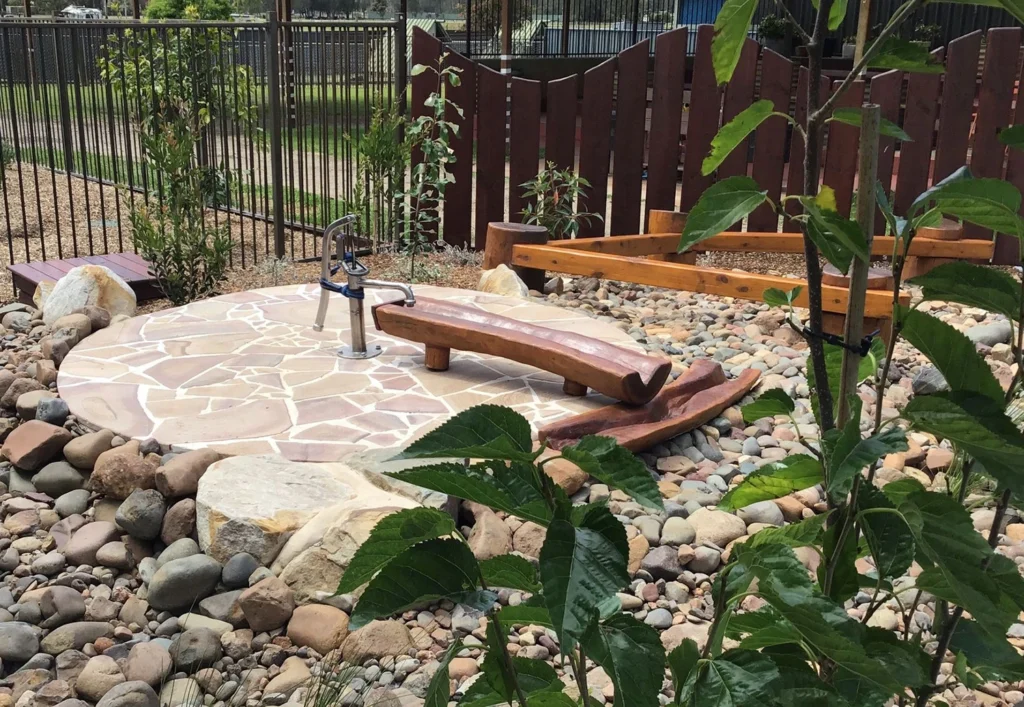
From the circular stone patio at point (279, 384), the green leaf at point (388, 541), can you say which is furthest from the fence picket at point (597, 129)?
the green leaf at point (388, 541)

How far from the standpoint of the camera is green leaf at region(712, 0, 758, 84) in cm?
101

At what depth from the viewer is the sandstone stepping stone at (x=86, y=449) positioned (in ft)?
13.1

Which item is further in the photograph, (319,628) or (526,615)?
(319,628)

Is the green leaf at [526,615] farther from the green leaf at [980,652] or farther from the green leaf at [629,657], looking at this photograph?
the green leaf at [980,652]

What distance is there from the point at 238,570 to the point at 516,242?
4028 mm

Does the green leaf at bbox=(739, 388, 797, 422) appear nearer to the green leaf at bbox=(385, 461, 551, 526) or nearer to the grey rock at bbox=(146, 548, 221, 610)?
the green leaf at bbox=(385, 461, 551, 526)

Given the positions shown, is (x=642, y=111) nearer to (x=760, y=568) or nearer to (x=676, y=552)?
(x=676, y=552)

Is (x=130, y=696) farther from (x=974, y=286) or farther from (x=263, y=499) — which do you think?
(x=974, y=286)

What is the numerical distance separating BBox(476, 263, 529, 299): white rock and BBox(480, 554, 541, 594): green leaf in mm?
5387

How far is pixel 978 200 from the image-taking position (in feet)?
3.46

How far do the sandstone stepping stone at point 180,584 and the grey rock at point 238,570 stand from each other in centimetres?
6

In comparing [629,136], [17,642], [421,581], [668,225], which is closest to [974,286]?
[421,581]

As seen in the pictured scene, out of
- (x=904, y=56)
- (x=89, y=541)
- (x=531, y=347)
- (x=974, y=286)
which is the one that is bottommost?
(x=89, y=541)

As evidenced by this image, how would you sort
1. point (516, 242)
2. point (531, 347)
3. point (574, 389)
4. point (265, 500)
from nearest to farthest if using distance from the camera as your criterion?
point (265, 500) < point (531, 347) < point (574, 389) < point (516, 242)
